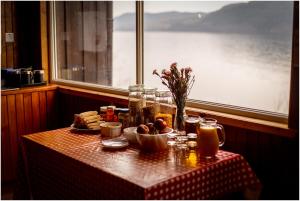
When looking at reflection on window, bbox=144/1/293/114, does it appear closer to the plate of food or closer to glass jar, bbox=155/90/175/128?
glass jar, bbox=155/90/175/128

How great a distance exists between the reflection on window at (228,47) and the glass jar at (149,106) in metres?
0.46

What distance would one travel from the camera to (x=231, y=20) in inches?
107

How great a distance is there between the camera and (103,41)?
382cm

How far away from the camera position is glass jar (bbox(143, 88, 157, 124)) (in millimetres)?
2369

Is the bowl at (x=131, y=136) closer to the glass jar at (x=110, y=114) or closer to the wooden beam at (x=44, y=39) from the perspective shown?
the glass jar at (x=110, y=114)

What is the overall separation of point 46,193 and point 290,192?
53.6 inches

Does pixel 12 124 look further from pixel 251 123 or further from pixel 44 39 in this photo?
pixel 251 123

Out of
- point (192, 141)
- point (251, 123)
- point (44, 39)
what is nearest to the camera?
point (192, 141)

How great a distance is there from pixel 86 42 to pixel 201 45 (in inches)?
58.1

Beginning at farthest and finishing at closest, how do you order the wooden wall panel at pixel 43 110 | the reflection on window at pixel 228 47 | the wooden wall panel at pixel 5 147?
the wooden wall panel at pixel 43 110 < the wooden wall panel at pixel 5 147 < the reflection on window at pixel 228 47

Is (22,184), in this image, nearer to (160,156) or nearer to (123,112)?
(123,112)

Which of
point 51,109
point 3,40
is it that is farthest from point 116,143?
point 3,40

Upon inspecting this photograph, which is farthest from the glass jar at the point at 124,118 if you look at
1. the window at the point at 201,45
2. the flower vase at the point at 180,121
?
the window at the point at 201,45

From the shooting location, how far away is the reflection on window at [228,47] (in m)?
2.38
